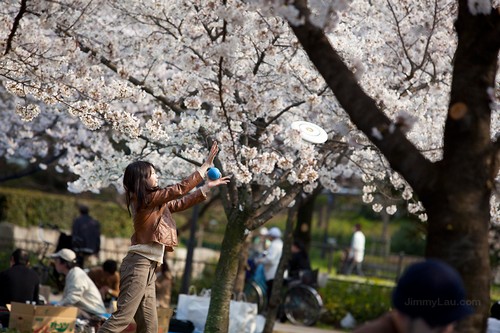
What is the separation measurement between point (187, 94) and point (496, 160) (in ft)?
15.3

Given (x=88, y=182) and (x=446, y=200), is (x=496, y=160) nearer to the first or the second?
(x=446, y=200)

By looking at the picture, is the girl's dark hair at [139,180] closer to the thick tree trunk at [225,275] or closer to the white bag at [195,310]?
the thick tree trunk at [225,275]

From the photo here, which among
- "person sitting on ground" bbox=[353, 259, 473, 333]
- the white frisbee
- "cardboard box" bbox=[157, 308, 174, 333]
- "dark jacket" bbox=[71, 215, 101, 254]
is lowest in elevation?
"cardboard box" bbox=[157, 308, 174, 333]

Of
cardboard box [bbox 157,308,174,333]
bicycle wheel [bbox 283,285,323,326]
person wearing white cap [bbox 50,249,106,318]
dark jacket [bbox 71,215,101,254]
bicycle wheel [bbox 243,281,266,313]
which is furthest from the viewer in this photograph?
dark jacket [bbox 71,215,101,254]

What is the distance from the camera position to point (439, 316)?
322cm

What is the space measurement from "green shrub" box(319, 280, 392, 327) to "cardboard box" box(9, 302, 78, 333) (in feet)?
24.9

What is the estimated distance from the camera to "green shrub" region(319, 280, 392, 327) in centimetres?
1530

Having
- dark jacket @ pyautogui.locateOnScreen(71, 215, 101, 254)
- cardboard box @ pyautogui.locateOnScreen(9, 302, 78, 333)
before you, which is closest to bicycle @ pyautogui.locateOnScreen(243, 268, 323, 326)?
dark jacket @ pyautogui.locateOnScreen(71, 215, 101, 254)

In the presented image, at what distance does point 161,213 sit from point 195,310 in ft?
13.0

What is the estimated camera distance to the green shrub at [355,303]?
15305 millimetres

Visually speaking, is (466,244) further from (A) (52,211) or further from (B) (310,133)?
(A) (52,211)

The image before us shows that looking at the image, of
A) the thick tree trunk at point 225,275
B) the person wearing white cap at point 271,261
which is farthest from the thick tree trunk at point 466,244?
the person wearing white cap at point 271,261

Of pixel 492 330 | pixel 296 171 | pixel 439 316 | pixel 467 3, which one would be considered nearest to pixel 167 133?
pixel 296 171

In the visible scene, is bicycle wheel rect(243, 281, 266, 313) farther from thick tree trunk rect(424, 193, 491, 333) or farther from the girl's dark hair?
thick tree trunk rect(424, 193, 491, 333)
